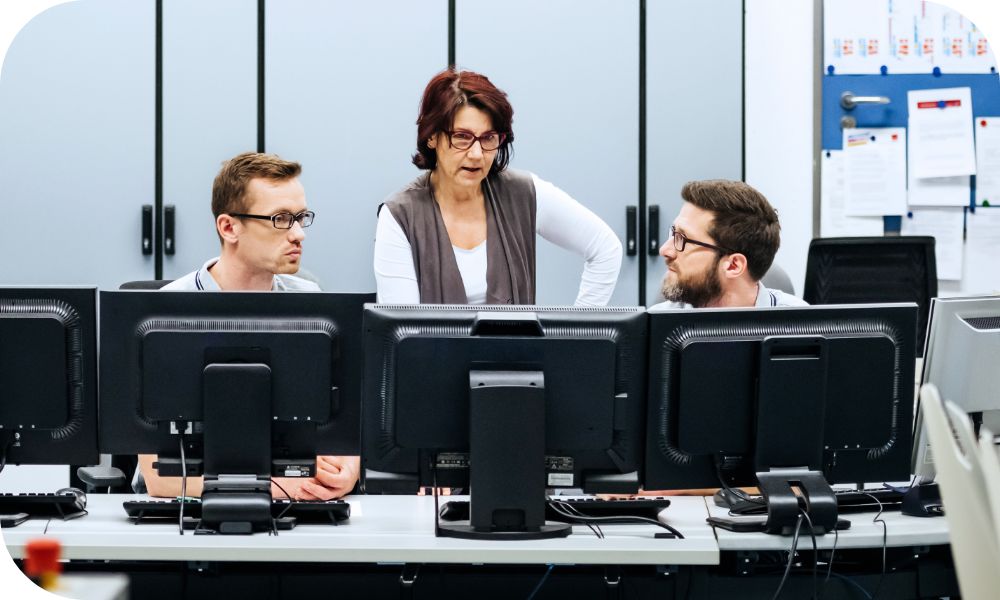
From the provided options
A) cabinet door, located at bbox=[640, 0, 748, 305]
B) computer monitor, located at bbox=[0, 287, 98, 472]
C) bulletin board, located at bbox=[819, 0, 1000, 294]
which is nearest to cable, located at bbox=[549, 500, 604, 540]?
computer monitor, located at bbox=[0, 287, 98, 472]

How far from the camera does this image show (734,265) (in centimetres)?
260

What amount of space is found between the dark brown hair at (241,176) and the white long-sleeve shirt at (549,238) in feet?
1.02

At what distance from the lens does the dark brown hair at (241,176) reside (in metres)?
2.63

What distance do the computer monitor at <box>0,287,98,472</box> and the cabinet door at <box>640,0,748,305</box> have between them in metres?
2.48

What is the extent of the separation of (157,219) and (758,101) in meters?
2.38

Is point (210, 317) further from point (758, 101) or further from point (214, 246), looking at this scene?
point (758, 101)

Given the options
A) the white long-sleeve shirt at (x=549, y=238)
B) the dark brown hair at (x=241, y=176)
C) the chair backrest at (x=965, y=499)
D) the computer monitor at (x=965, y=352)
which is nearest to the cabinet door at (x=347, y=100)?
the white long-sleeve shirt at (x=549, y=238)

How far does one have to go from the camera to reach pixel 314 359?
193cm

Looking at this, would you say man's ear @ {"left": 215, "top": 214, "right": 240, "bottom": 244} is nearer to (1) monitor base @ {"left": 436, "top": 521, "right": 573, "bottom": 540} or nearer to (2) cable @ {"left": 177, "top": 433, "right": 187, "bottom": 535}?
(2) cable @ {"left": 177, "top": 433, "right": 187, "bottom": 535}

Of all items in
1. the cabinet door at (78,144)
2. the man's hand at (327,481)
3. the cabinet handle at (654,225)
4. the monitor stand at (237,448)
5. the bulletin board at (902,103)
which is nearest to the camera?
the monitor stand at (237,448)

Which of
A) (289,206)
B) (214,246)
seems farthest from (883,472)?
(214,246)

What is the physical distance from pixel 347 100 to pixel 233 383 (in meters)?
2.32

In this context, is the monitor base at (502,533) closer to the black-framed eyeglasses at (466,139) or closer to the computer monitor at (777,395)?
the computer monitor at (777,395)

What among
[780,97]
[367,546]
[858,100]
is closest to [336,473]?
[367,546]
